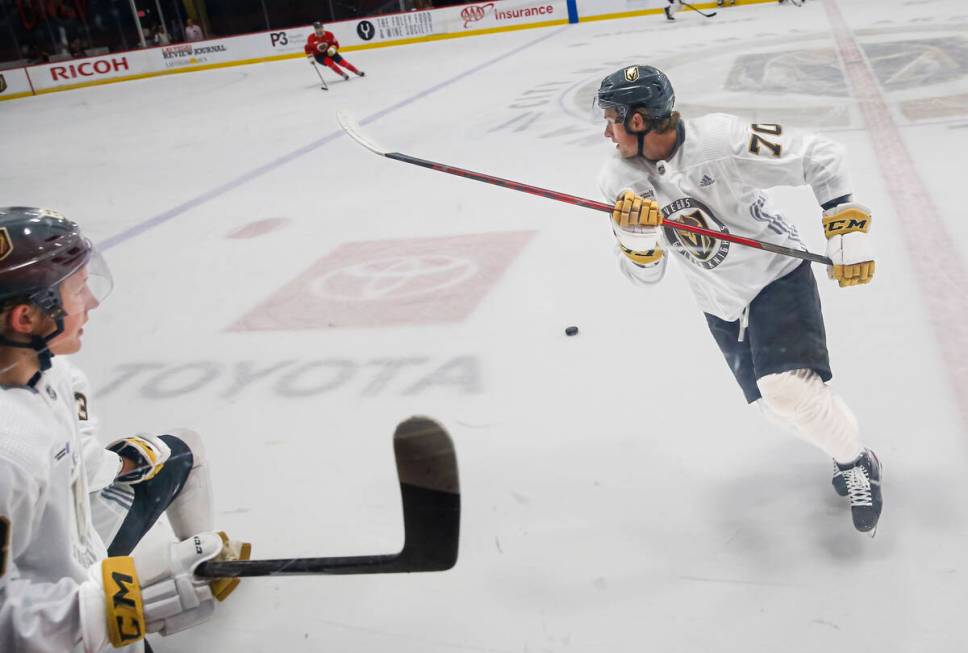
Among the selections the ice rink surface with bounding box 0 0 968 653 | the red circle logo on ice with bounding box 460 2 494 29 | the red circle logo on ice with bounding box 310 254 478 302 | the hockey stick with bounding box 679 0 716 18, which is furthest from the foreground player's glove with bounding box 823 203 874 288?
the red circle logo on ice with bounding box 460 2 494 29

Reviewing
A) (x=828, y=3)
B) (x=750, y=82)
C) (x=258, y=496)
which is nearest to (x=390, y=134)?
(x=750, y=82)

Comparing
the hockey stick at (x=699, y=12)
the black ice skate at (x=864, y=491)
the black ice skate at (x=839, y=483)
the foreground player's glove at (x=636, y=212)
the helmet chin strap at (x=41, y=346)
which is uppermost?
the helmet chin strap at (x=41, y=346)

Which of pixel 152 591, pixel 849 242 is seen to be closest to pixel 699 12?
pixel 849 242

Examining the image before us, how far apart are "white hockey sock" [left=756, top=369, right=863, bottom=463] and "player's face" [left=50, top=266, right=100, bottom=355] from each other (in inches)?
56.4

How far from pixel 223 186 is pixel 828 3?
1097cm

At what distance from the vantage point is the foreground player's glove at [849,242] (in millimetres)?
1888

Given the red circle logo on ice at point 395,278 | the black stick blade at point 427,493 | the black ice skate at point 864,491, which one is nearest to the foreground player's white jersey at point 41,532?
the black stick blade at point 427,493

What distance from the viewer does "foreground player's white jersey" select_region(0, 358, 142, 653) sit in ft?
3.76

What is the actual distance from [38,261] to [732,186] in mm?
1476

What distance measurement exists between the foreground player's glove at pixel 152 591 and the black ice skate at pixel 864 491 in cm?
139

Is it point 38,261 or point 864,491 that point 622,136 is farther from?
point 38,261

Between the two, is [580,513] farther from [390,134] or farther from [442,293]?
[390,134]

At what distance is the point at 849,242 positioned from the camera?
6.30 ft

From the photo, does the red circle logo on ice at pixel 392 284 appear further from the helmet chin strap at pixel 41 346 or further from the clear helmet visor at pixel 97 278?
the helmet chin strap at pixel 41 346
